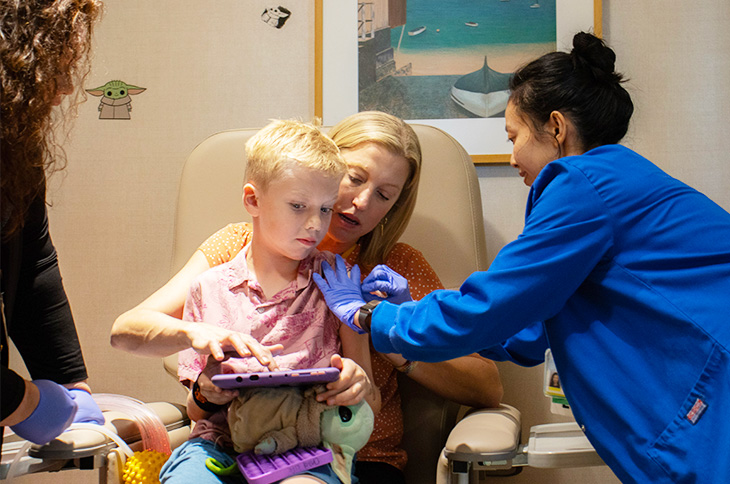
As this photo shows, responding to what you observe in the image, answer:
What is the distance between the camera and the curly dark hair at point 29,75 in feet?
2.84

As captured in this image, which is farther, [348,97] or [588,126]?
[348,97]

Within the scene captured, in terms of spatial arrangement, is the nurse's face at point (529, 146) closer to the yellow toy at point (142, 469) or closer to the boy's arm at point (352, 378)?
the boy's arm at point (352, 378)

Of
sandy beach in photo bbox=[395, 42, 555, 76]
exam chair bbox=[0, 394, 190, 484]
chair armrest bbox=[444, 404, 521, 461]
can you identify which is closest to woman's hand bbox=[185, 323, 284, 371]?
exam chair bbox=[0, 394, 190, 484]

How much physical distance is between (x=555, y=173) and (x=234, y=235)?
2.27 ft

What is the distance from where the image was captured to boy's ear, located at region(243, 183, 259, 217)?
4.18 ft

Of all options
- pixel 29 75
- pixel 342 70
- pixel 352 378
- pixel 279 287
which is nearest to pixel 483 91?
pixel 342 70

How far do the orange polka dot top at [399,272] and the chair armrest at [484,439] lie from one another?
0.61ft

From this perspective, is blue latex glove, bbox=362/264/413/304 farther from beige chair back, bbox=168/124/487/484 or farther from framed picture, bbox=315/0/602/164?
framed picture, bbox=315/0/602/164

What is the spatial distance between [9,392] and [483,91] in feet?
4.81

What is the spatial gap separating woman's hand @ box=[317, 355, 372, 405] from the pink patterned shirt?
0.09m

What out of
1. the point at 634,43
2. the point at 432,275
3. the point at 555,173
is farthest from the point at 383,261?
the point at 634,43

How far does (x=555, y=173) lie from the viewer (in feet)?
3.76

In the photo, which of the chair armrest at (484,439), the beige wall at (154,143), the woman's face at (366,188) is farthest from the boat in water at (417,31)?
the chair armrest at (484,439)

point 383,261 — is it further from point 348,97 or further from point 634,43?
point 634,43
